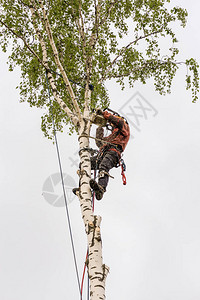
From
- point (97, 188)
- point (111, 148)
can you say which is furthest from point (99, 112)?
point (97, 188)

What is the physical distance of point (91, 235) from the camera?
475 centimetres

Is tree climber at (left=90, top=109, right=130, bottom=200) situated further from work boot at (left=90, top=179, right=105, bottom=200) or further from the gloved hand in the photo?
work boot at (left=90, top=179, right=105, bottom=200)

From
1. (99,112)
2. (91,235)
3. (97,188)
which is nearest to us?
(91,235)

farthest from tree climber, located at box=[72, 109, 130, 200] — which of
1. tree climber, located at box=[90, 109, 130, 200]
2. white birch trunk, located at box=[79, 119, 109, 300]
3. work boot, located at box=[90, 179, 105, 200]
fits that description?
white birch trunk, located at box=[79, 119, 109, 300]

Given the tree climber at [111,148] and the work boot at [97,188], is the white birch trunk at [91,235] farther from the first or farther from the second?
the tree climber at [111,148]

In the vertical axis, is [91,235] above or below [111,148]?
below

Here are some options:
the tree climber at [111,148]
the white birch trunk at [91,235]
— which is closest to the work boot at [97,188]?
the white birch trunk at [91,235]

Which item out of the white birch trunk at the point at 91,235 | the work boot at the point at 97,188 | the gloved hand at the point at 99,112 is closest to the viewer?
the white birch trunk at the point at 91,235

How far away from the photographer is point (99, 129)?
773 centimetres

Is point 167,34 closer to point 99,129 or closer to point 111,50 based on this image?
point 111,50

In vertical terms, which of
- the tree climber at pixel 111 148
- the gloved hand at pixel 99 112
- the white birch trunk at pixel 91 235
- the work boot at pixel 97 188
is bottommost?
the white birch trunk at pixel 91 235

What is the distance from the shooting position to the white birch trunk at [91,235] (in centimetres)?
428

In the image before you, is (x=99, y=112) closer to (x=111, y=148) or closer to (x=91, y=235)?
(x=111, y=148)

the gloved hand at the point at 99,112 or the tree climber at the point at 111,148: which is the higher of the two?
the gloved hand at the point at 99,112
